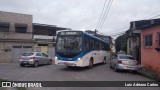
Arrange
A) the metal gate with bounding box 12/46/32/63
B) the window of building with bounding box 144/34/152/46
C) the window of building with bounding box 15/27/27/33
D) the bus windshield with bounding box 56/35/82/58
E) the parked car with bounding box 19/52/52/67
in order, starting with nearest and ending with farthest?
the bus windshield with bounding box 56/35/82/58 < the window of building with bounding box 144/34/152/46 < the parked car with bounding box 19/52/52/67 < the metal gate with bounding box 12/46/32/63 < the window of building with bounding box 15/27/27/33

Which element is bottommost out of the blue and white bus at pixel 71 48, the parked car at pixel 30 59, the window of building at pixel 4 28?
the parked car at pixel 30 59

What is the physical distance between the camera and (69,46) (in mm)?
16156

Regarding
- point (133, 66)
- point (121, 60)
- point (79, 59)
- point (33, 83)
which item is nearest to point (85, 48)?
point (79, 59)

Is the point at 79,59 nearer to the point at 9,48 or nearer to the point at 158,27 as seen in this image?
the point at 158,27

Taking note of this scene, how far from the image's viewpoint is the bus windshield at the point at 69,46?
52.6 feet

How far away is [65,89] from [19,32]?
24.0 m

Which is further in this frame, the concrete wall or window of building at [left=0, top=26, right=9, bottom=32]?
window of building at [left=0, top=26, right=9, bottom=32]

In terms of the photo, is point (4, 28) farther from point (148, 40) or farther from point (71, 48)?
point (148, 40)

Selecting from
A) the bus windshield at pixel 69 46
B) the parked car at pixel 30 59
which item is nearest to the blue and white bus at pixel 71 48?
the bus windshield at pixel 69 46

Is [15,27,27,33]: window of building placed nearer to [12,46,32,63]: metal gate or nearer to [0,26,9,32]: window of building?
[0,26,9,32]: window of building

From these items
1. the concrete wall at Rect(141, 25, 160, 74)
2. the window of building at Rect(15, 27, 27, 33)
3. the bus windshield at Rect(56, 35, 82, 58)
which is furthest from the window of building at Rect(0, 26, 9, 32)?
the concrete wall at Rect(141, 25, 160, 74)

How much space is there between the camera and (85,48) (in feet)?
55.2

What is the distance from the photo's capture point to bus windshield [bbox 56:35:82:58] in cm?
1603

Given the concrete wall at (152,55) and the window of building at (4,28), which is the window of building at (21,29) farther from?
the concrete wall at (152,55)
